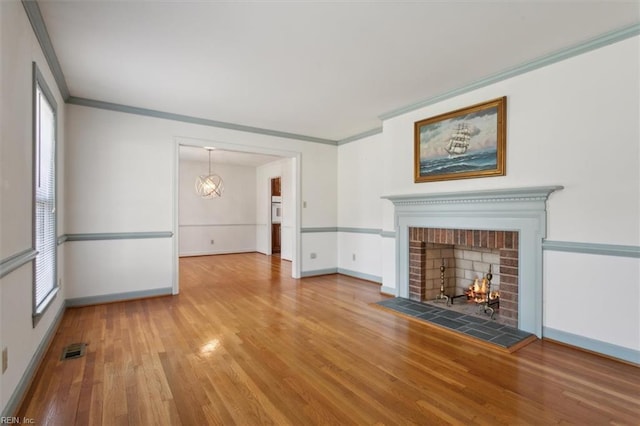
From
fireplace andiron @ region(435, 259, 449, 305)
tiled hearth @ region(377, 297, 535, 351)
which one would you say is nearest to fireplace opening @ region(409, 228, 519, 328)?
fireplace andiron @ region(435, 259, 449, 305)

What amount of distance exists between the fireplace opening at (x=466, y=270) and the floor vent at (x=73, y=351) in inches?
137

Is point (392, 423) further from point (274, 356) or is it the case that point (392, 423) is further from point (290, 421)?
point (274, 356)

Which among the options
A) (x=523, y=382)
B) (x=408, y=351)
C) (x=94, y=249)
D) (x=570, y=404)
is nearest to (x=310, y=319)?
(x=408, y=351)

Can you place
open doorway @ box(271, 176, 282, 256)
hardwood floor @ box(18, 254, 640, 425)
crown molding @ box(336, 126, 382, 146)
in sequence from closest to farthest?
hardwood floor @ box(18, 254, 640, 425) < crown molding @ box(336, 126, 382, 146) < open doorway @ box(271, 176, 282, 256)

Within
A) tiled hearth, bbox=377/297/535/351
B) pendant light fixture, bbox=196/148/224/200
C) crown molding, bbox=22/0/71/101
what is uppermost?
crown molding, bbox=22/0/71/101

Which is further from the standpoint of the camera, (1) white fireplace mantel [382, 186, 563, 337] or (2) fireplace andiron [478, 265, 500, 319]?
(2) fireplace andiron [478, 265, 500, 319]

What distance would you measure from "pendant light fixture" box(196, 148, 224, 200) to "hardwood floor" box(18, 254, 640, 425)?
4.66 meters

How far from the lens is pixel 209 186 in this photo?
7.98m

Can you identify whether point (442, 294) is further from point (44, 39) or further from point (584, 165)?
point (44, 39)

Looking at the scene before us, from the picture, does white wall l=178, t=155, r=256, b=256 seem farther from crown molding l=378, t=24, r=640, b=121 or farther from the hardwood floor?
crown molding l=378, t=24, r=640, b=121

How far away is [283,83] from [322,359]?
272 centimetres

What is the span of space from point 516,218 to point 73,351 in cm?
412

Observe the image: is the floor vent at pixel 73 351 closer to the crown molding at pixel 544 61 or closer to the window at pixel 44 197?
the window at pixel 44 197

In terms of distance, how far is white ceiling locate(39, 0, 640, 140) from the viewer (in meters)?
2.21
